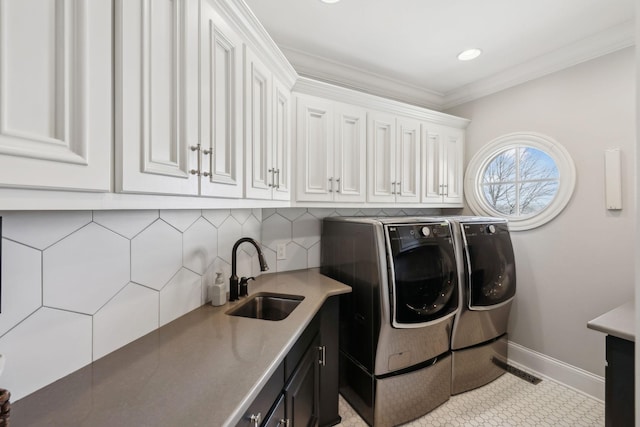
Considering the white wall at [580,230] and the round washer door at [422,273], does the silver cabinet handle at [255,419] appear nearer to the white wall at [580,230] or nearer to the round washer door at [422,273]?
the round washer door at [422,273]

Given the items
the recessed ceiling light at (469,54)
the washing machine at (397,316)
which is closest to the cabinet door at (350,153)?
the washing machine at (397,316)

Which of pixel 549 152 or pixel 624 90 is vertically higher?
pixel 624 90

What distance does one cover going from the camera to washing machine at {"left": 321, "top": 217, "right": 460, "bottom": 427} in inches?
63.0

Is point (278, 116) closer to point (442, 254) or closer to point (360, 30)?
point (360, 30)

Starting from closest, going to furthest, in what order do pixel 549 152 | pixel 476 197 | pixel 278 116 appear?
pixel 278 116
pixel 549 152
pixel 476 197

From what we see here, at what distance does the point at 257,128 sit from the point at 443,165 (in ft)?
6.34

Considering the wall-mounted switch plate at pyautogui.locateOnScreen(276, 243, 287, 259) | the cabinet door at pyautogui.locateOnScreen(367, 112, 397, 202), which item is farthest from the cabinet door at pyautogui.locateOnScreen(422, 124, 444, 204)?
the wall-mounted switch plate at pyautogui.locateOnScreen(276, 243, 287, 259)

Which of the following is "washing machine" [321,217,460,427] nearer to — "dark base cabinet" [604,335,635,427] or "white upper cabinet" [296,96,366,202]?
"white upper cabinet" [296,96,366,202]

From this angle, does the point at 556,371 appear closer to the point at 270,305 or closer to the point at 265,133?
the point at 270,305

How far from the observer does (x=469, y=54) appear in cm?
206

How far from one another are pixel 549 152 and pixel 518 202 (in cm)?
47

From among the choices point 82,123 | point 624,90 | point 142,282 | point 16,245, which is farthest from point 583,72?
point 16,245

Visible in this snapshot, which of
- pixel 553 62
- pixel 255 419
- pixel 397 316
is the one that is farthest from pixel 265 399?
pixel 553 62

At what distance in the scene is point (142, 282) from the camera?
1014 mm
